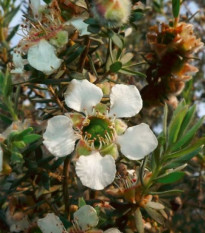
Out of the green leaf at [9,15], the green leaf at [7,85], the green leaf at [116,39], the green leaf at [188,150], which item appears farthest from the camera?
the green leaf at [9,15]

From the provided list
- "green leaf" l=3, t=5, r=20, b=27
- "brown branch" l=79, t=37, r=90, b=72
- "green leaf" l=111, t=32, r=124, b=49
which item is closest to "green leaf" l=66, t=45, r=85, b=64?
"brown branch" l=79, t=37, r=90, b=72

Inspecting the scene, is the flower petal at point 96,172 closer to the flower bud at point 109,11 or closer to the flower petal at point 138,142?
the flower petal at point 138,142

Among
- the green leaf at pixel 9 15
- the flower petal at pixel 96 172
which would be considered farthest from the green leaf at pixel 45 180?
the green leaf at pixel 9 15

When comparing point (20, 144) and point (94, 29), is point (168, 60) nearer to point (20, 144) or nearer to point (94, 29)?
point (94, 29)

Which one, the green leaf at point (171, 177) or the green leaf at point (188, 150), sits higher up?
the green leaf at point (188, 150)

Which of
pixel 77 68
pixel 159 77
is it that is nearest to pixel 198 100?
pixel 159 77

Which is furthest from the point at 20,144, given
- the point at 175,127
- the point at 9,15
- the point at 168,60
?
the point at 9,15

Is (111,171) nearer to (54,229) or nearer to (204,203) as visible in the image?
(54,229)
